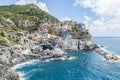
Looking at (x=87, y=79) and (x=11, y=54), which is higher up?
(x=11, y=54)

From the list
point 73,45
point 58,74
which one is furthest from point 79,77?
point 73,45

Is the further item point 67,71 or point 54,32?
point 54,32

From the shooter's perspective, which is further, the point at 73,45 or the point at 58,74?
the point at 73,45

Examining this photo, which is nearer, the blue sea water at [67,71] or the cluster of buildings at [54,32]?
the blue sea water at [67,71]

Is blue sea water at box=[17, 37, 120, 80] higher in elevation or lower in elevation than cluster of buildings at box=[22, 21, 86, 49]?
lower

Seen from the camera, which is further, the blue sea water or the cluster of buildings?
the cluster of buildings

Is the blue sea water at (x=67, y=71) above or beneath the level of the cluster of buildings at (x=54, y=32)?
beneath

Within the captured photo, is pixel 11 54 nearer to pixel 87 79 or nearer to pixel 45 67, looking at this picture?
pixel 45 67

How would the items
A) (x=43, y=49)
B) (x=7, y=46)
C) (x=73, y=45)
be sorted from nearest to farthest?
(x=7, y=46)
(x=43, y=49)
(x=73, y=45)

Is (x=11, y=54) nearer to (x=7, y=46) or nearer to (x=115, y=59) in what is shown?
(x=7, y=46)

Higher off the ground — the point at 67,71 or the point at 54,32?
the point at 54,32

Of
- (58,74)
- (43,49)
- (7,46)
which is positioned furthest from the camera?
(43,49)
